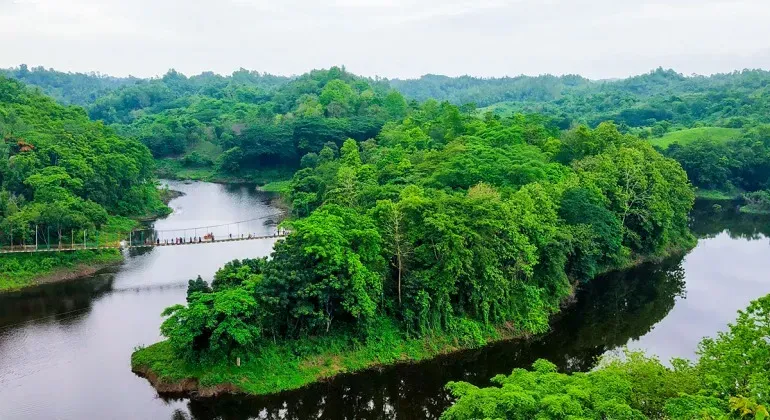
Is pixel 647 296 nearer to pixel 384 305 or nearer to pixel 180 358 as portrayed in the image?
pixel 384 305

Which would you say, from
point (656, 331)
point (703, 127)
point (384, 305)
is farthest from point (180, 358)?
point (703, 127)

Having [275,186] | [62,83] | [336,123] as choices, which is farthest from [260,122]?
[62,83]

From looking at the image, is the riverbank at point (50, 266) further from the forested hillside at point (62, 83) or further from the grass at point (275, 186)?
the forested hillside at point (62, 83)

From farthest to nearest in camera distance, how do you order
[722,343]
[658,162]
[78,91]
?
[78,91], [658,162], [722,343]

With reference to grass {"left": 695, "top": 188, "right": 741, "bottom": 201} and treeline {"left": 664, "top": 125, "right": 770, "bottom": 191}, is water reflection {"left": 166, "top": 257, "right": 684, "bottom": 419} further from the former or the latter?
treeline {"left": 664, "top": 125, "right": 770, "bottom": 191}

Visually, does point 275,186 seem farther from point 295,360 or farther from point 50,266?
point 295,360

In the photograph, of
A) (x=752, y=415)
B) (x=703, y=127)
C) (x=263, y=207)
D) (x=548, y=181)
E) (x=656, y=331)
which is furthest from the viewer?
(x=703, y=127)

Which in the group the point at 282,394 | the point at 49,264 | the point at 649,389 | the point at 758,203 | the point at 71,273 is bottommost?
the point at 282,394
